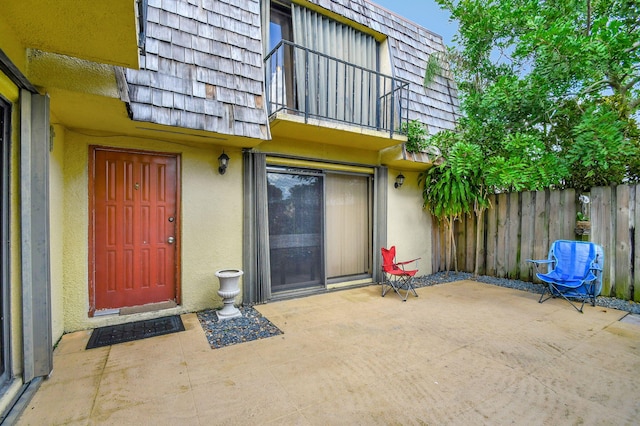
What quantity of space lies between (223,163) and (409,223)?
397cm

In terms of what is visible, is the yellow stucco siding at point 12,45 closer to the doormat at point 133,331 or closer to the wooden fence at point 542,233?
the doormat at point 133,331

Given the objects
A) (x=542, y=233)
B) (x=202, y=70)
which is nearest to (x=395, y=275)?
(x=542, y=233)

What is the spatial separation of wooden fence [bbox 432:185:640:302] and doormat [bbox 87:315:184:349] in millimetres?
5367

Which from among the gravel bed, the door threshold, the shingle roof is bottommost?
the gravel bed

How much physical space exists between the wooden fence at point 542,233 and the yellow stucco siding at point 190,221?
464 cm

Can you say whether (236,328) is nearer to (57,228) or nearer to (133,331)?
(133,331)

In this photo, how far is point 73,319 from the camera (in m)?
3.34

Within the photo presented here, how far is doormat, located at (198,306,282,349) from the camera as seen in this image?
316 cm

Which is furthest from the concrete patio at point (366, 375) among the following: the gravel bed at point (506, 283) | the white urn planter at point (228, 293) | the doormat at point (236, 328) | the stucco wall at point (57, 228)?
the gravel bed at point (506, 283)

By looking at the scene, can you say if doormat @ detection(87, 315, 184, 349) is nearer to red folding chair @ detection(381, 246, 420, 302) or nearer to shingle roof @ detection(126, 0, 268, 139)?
shingle roof @ detection(126, 0, 268, 139)

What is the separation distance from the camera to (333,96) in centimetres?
504

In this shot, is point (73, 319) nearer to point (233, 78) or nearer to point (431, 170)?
point (233, 78)

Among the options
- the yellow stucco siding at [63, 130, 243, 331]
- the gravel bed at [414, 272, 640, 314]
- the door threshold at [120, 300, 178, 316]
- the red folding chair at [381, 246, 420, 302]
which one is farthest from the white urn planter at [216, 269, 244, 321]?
the gravel bed at [414, 272, 640, 314]

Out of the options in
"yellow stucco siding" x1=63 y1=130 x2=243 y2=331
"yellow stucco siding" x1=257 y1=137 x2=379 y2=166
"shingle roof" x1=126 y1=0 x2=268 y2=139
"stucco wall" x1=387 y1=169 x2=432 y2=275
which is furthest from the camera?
"stucco wall" x1=387 y1=169 x2=432 y2=275
